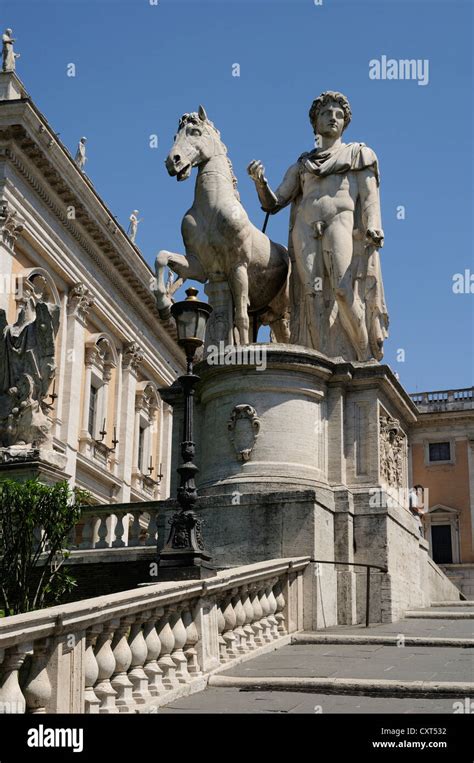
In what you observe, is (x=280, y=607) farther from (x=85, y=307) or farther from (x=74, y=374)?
(x=85, y=307)

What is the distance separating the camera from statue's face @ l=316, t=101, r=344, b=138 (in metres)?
16.0

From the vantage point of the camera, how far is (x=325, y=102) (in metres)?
16.1

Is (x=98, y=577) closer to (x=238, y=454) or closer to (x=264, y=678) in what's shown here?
(x=238, y=454)

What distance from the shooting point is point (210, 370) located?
48.2 feet

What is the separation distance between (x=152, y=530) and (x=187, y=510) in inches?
199

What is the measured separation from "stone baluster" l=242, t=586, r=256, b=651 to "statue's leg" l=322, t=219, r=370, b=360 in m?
5.68

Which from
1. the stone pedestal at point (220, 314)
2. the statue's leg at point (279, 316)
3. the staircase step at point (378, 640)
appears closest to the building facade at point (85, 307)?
the statue's leg at point (279, 316)

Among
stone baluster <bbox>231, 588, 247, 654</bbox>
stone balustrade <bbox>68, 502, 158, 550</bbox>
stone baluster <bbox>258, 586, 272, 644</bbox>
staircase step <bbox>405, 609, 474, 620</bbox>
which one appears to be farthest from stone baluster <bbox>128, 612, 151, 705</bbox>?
stone balustrade <bbox>68, 502, 158, 550</bbox>

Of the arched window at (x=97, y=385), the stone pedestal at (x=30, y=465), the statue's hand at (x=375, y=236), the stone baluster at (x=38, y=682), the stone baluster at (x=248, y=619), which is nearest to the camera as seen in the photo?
the stone baluster at (x=38, y=682)

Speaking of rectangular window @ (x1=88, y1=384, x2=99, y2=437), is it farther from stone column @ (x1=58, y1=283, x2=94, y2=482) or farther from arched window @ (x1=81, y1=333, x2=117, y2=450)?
stone column @ (x1=58, y1=283, x2=94, y2=482)

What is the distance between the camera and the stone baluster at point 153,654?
8.25m

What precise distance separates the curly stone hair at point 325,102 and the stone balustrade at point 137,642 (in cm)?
759

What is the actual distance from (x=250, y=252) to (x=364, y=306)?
188 cm

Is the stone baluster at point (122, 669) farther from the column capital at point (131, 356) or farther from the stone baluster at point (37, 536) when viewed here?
the column capital at point (131, 356)
